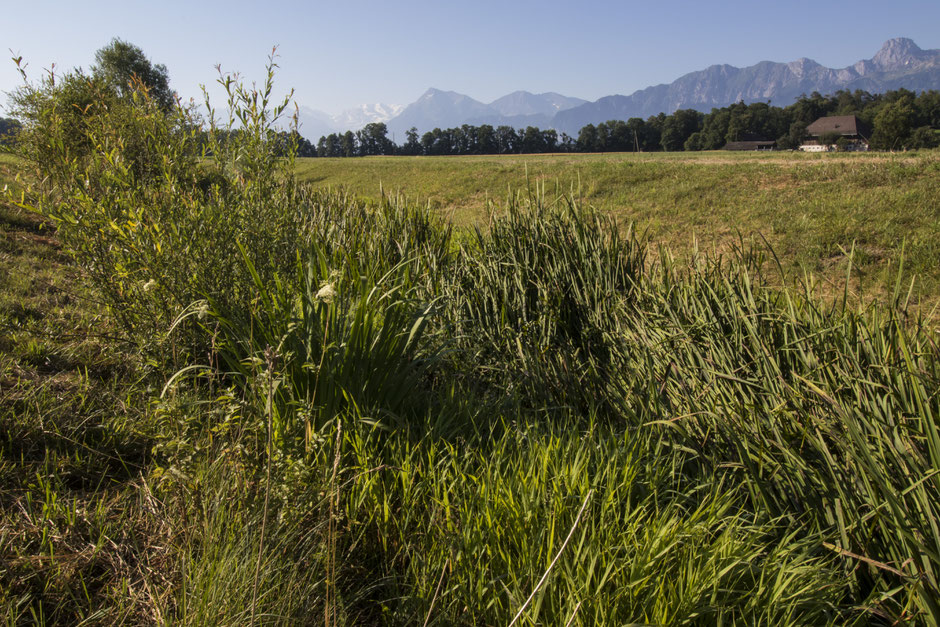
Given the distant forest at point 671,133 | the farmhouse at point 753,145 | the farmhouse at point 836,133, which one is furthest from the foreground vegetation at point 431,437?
the farmhouse at point 753,145

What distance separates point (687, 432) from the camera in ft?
7.19

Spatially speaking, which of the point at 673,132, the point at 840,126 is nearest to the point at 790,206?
the point at 840,126

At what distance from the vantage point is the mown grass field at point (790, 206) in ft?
21.9

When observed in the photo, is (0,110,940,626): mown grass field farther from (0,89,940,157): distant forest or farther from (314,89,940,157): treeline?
(314,89,940,157): treeline

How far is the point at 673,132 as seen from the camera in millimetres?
77750

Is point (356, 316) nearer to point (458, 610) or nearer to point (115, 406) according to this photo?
point (458, 610)

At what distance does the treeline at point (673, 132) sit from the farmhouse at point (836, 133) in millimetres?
1271

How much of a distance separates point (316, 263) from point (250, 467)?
1748 mm

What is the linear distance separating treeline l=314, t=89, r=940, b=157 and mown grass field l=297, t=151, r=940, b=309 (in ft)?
164

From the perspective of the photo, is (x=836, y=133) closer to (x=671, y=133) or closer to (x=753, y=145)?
(x=753, y=145)

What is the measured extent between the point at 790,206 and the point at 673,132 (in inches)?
2985

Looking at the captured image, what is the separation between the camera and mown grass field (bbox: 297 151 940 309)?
669 centimetres

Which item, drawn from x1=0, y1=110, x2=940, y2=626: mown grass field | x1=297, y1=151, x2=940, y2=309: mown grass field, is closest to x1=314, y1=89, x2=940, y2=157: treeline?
x1=297, y1=151, x2=940, y2=309: mown grass field

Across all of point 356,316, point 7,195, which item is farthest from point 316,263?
point 7,195
